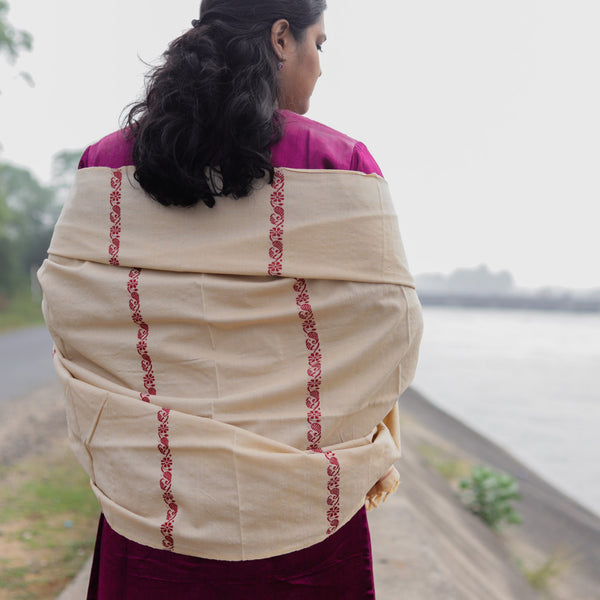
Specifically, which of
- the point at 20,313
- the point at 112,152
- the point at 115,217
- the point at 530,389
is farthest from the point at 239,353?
the point at 530,389

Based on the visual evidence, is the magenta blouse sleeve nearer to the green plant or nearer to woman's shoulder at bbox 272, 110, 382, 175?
woman's shoulder at bbox 272, 110, 382, 175

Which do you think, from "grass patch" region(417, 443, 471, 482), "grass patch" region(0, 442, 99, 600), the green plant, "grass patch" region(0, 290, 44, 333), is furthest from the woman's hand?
"grass patch" region(0, 290, 44, 333)

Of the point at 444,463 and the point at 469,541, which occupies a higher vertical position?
the point at 469,541

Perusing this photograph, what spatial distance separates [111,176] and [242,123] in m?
0.25

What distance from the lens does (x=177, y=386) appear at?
965 mm

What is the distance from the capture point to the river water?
13.2 meters

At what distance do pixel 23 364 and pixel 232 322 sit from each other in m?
7.93

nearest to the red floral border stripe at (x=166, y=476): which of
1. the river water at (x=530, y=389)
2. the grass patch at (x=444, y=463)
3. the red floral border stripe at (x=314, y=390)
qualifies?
the red floral border stripe at (x=314, y=390)

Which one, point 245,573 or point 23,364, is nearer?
point 245,573

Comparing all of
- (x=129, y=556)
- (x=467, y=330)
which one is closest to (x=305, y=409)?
(x=129, y=556)

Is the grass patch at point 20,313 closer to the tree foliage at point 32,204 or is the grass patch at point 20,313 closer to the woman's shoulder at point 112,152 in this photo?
the tree foliage at point 32,204

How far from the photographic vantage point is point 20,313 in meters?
15.9

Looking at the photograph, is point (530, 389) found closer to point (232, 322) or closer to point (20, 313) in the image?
point (20, 313)

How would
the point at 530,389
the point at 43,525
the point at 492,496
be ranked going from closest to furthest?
the point at 43,525 < the point at 492,496 < the point at 530,389
